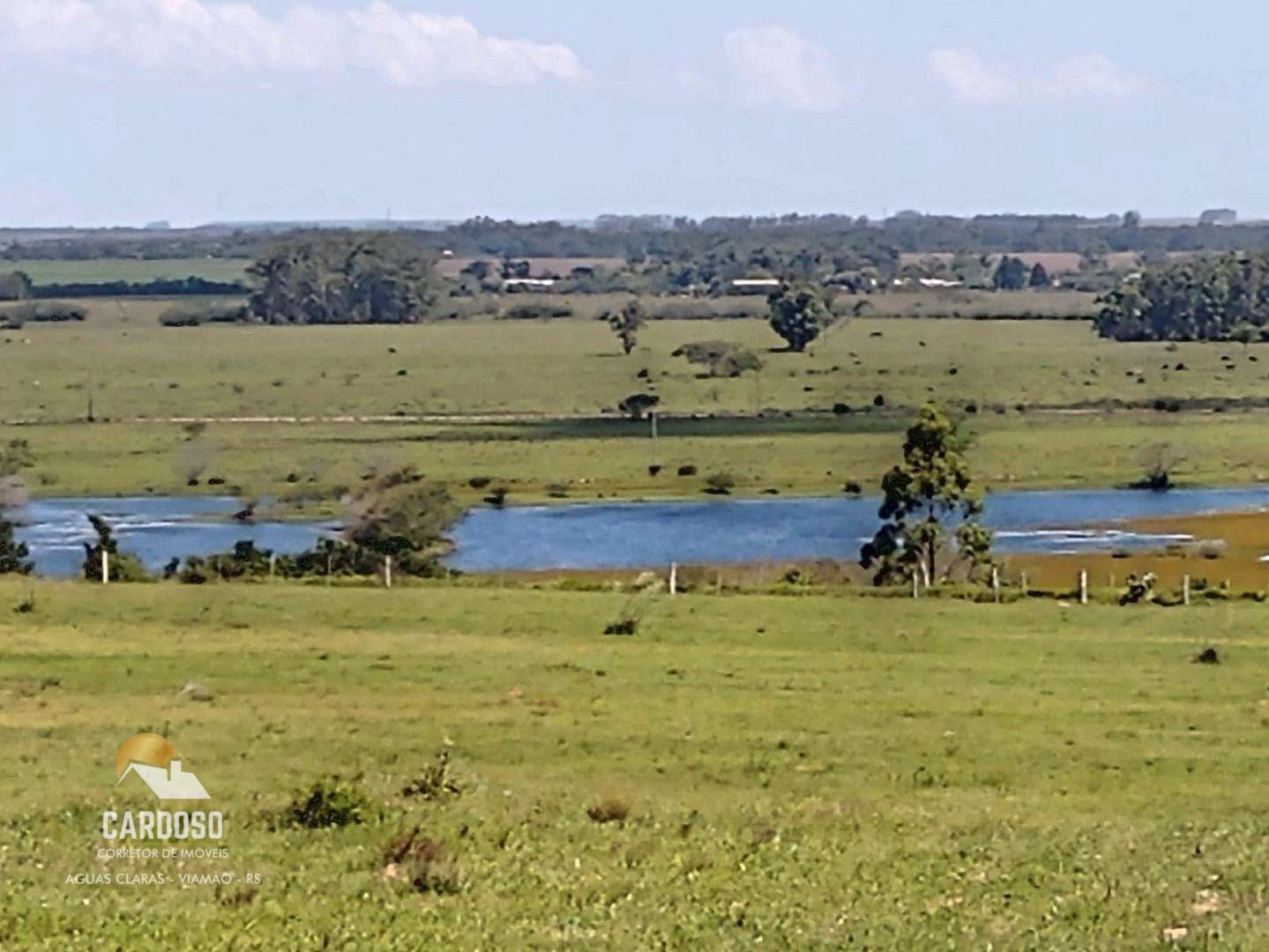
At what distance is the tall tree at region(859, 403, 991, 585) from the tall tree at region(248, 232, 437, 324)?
131 metres

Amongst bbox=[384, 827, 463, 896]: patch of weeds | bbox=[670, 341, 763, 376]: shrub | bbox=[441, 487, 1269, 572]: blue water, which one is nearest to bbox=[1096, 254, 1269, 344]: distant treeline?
bbox=[670, 341, 763, 376]: shrub

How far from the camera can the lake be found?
56094mm

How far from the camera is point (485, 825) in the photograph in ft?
48.0

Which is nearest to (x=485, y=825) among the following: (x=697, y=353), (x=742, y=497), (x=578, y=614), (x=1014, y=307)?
(x=578, y=614)

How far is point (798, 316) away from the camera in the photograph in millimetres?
133000

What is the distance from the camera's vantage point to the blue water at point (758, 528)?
185 ft

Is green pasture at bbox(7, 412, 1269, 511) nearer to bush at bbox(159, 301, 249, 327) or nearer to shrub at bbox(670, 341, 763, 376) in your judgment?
shrub at bbox(670, 341, 763, 376)

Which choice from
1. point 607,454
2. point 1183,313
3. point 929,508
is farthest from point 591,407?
point 1183,313

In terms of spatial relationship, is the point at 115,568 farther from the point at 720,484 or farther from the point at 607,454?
the point at 607,454

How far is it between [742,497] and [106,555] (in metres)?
35.5

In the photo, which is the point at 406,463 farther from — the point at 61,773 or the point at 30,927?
the point at 30,927

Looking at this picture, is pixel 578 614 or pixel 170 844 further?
pixel 578 614

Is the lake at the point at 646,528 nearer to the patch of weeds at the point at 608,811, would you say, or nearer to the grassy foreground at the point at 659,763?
the grassy foreground at the point at 659,763

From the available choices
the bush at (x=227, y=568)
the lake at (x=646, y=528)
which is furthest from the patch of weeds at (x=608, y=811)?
the lake at (x=646, y=528)
